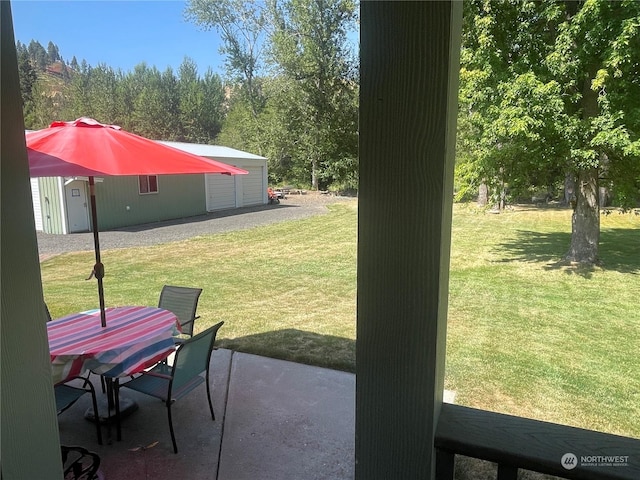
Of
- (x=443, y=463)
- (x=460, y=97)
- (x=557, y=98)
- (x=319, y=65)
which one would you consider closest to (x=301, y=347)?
(x=443, y=463)

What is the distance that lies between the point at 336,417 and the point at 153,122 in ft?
123

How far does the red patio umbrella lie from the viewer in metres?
2.38

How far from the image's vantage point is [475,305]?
584cm

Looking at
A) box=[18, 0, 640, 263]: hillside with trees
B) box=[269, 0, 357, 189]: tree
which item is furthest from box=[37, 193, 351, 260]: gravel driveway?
box=[269, 0, 357, 189]: tree

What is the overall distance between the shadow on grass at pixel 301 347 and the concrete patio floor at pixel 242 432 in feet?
0.98

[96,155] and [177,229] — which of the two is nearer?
[96,155]

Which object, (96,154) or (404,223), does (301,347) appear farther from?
(404,223)

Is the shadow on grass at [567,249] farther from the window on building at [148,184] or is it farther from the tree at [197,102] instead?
the tree at [197,102]

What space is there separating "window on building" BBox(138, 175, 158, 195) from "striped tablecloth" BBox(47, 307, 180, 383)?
11.0m

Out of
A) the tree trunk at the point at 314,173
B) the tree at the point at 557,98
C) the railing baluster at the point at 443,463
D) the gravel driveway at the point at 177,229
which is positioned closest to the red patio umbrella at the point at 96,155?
the railing baluster at the point at 443,463

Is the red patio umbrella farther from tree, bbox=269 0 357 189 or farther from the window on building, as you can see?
tree, bbox=269 0 357 189

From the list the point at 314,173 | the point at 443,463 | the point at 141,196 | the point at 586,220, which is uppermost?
the point at 314,173

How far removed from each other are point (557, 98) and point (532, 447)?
7085 millimetres

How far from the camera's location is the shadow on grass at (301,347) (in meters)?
3.95
